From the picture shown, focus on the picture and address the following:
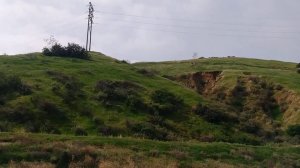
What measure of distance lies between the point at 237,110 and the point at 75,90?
20155 millimetres

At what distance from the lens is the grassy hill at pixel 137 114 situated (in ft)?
89.9

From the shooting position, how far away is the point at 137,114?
51.2 metres

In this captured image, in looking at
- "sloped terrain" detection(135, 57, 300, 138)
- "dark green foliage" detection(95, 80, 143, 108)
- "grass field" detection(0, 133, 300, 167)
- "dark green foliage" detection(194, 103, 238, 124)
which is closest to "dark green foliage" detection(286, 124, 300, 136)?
"sloped terrain" detection(135, 57, 300, 138)

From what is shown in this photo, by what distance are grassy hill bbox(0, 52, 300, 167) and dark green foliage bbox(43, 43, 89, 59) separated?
4.27 meters

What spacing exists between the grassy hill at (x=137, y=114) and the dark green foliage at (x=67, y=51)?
168 inches

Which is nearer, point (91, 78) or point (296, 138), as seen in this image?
point (296, 138)

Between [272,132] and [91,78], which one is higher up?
[91,78]

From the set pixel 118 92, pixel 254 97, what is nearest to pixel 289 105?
pixel 254 97

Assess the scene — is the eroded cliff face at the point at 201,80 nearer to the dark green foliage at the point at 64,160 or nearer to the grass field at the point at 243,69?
the grass field at the point at 243,69

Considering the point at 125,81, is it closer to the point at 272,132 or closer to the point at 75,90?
the point at 75,90

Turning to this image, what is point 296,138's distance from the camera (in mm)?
46312

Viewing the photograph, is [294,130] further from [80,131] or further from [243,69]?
[243,69]

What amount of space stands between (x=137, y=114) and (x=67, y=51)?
28.2 meters


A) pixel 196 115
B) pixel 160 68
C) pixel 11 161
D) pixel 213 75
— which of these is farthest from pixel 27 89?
pixel 160 68
